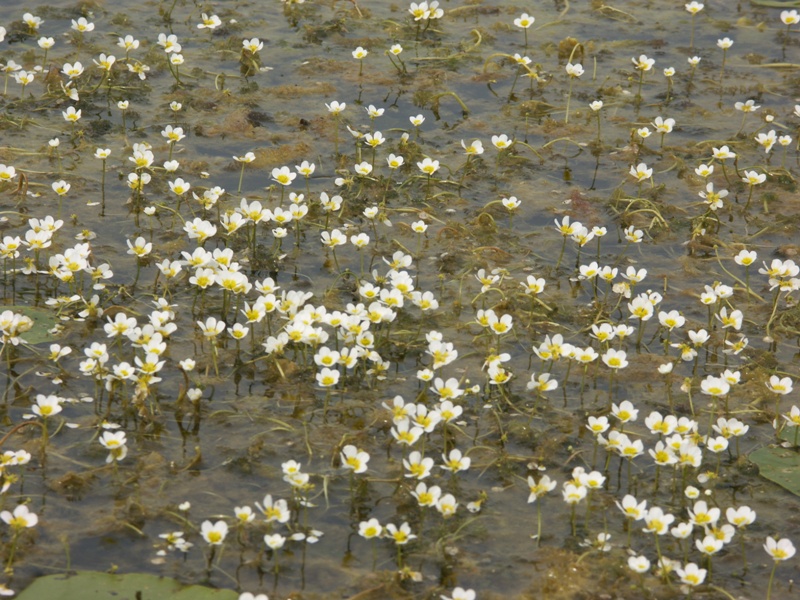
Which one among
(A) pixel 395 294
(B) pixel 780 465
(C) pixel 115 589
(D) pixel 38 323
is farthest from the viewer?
(D) pixel 38 323

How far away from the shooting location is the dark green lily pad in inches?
178

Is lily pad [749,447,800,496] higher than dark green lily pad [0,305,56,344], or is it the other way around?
dark green lily pad [0,305,56,344]

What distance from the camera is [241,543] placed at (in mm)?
3611

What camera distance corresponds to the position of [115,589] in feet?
11.2

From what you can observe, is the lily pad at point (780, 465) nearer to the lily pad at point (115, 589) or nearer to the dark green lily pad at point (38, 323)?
the lily pad at point (115, 589)

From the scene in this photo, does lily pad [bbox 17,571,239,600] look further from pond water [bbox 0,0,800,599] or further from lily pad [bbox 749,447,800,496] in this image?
lily pad [bbox 749,447,800,496]

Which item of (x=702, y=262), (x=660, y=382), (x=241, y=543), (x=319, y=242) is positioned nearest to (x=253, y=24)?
(x=319, y=242)

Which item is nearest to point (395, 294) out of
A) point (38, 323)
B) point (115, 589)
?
point (38, 323)

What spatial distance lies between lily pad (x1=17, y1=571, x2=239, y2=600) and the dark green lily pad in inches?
53.5

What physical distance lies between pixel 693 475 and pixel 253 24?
4.99 m

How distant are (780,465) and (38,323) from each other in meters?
3.15

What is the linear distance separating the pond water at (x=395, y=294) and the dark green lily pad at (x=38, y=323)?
0.06 feet

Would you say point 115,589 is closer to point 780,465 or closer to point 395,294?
point 395,294

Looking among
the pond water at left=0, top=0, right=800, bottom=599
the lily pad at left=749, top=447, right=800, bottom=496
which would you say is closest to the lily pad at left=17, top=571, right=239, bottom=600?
the pond water at left=0, top=0, right=800, bottom=599
